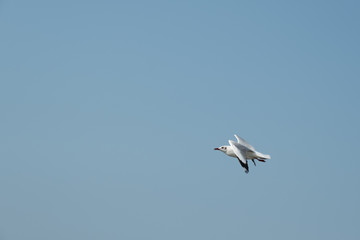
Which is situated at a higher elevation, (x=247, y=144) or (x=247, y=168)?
(x=247, y=144)

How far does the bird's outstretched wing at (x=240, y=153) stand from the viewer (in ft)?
256

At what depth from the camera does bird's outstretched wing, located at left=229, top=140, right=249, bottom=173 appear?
256 feet

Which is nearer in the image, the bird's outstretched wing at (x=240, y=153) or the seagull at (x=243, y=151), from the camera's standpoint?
the bird's outstretched wing at (x=240, y=153)

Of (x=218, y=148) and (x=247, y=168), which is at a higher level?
(x=218, y=148)

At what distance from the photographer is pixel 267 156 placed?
83.1 meters

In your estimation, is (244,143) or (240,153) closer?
(240,153)

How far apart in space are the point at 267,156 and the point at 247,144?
326 cm

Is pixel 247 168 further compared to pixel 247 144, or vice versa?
pixel 247 144

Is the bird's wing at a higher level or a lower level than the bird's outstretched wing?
higher

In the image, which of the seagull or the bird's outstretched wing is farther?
the seagull

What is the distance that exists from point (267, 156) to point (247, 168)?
655cm

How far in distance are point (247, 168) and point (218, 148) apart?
8.08 m

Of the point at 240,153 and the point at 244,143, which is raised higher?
the point at 244,143

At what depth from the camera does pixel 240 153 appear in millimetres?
80500
